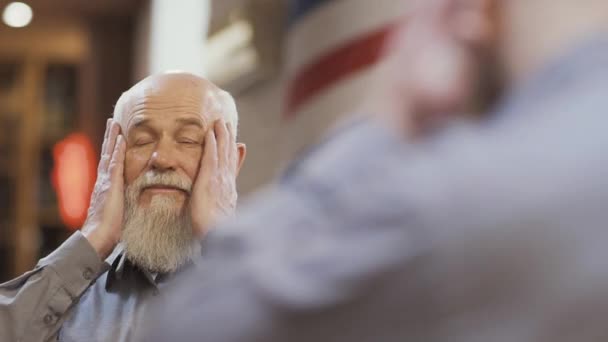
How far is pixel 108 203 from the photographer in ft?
4.60

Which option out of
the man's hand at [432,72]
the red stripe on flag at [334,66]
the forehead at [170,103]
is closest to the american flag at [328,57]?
the red stripe on flag at [334,66]

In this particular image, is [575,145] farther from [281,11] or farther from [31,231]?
[31,231]

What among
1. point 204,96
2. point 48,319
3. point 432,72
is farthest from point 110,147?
point 432,72

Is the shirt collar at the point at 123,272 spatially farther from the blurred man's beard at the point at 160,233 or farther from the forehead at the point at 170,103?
the forehead at the point at 170,103

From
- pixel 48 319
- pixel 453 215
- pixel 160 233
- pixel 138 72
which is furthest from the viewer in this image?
pixel 138 72

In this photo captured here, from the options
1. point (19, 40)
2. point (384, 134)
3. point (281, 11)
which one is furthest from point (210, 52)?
point (19, 40)

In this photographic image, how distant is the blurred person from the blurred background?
37cm

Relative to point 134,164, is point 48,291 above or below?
below

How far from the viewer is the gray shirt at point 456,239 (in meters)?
0.31

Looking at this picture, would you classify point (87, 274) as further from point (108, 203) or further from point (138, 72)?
point (138, 72)

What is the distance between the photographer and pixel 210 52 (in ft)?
7.90

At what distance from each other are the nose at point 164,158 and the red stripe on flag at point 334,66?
0.56 meters

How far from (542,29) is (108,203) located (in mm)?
1116

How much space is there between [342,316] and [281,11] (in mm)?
1635
